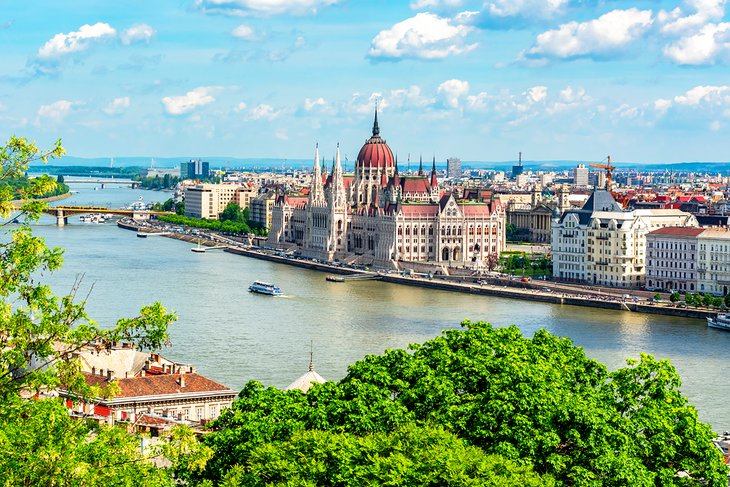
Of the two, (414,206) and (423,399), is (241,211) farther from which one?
(423,399)

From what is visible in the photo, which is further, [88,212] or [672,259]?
[88,212]

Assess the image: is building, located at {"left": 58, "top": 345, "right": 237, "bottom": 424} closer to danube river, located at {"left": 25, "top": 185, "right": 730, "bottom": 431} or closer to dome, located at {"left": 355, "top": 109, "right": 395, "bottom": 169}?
danube river, located at {"left": 25, "top": 185, "right": 730, "bottom": 431}

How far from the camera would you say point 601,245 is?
59.8 m

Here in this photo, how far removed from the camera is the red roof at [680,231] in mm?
56562

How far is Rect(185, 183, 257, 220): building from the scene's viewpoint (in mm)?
117750

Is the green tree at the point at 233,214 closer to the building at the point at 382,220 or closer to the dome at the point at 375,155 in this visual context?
the building at the point at 382,220

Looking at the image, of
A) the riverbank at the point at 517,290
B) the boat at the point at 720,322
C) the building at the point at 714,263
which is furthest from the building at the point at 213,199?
the boat at the point at 720,322

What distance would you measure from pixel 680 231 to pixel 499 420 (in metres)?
42.5

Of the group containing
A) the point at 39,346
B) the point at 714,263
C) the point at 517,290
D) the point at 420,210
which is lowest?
the point at 517,290

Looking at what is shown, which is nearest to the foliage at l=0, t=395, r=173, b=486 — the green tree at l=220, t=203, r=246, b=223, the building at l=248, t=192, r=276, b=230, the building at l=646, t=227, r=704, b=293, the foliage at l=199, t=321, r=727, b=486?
the foliage at l=199, t=321, r=727, b=486

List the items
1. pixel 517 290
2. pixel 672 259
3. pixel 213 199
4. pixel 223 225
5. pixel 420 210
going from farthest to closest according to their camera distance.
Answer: pixel 213 199 → pixel 223 225 → pixel 420 210 → pixel 517 290 → pixel 672 259

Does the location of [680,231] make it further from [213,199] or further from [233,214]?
[213,199]

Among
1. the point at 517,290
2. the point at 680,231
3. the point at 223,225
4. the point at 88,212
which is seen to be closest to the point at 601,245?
the point at 680,231

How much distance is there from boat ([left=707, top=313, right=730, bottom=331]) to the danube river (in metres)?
0.84
